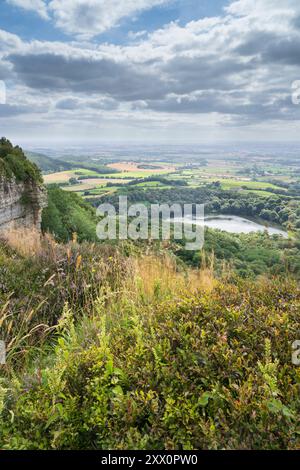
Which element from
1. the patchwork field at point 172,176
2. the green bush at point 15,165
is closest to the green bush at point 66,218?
the green bush at point 15,165

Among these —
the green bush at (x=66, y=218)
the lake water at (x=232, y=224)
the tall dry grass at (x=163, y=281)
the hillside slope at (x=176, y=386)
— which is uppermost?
the hillside slope at (x=176, y=386)

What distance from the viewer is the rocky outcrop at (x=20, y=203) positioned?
1543 centimetres

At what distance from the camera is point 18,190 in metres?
16.7

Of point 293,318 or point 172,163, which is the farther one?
point 172,163

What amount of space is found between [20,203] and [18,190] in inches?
26.2

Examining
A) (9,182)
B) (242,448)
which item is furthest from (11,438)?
(9,182)

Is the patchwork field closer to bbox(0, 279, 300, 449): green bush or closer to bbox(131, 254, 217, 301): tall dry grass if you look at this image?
bbox(131, 254, 217, 301): tall dry grass

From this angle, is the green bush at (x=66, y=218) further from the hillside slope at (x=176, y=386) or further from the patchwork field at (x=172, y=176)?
the hillside slope at (x=176, y=386)

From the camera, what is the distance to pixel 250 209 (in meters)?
49.0

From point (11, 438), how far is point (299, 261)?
211 inches

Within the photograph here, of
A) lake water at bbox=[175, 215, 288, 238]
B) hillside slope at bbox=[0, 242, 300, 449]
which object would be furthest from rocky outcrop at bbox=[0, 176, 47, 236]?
lake water at bbox=[175, 215, 288, 238]

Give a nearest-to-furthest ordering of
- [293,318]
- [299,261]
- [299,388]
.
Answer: [299,388] < [293,318] < [299,261]

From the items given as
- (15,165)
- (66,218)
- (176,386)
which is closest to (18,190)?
(15,165)
